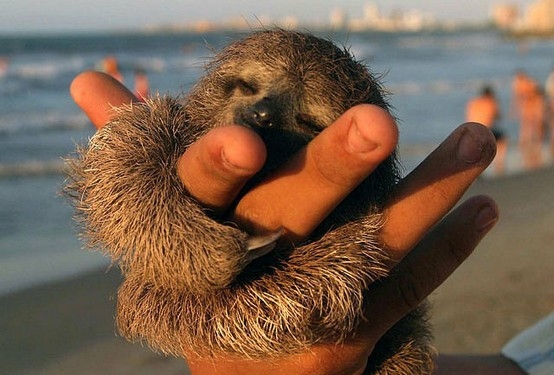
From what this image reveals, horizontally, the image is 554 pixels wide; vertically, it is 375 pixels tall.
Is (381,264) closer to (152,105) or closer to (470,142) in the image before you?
(470,142)

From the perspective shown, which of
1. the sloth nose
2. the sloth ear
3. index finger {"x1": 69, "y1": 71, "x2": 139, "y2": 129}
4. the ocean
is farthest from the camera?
the ocean

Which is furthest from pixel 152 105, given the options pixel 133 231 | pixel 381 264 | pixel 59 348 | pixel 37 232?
pixel 37 232

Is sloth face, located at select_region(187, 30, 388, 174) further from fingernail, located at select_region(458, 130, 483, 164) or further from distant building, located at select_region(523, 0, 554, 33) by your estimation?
distant building, located at select_region(523, 0, 554, 33)

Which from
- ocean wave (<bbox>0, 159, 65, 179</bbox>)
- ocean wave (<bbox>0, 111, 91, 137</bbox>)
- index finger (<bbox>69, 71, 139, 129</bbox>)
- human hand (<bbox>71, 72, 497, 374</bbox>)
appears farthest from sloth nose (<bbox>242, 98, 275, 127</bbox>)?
ocean wave (<bbox>0, 111, 91, 137</bbox>)

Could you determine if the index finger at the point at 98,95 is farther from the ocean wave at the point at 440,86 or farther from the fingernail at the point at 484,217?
the ocean wave at the point at 440,86

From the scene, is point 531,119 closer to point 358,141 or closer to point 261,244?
point 261,244

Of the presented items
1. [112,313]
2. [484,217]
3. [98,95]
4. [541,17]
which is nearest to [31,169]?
[112,313]
